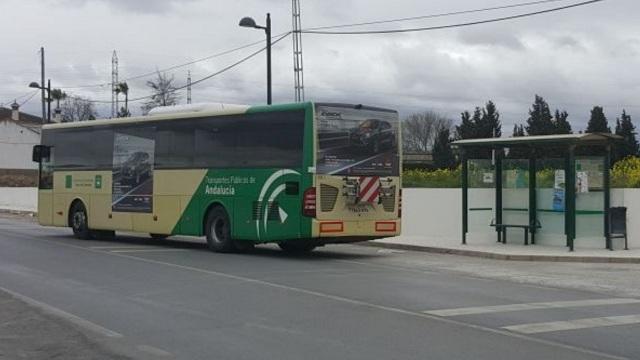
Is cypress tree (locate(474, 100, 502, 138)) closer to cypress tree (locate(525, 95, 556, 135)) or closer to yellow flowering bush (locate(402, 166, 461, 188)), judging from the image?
cypress tree (locate(525, 95, 556, 135))

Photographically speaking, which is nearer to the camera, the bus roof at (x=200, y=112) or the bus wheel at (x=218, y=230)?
the bus roof at (x=200, y=112)

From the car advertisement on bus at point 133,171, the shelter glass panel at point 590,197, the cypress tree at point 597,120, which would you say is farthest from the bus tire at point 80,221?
the cypress tree at point 597,120

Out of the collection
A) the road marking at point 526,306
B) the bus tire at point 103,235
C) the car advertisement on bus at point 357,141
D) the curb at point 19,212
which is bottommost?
the road marking at point 526,306

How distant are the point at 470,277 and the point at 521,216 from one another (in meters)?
6.95

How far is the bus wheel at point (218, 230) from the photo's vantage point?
18766mm

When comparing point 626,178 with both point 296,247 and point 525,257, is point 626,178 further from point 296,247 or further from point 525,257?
point 296,247

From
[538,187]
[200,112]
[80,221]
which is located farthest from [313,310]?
[80,221]

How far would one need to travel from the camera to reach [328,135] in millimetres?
17125

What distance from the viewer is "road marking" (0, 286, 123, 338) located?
867 centimetres

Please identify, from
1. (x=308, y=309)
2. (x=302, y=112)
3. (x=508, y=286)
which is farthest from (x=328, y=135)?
(x=308, y=309)

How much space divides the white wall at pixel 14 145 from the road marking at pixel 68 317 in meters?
75.1

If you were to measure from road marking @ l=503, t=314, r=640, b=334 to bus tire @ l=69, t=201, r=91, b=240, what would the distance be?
1661cm

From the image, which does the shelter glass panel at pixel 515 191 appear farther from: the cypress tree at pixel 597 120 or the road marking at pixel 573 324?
the cypress tree at pixel 597 120

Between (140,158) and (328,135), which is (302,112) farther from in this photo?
(140,158)
